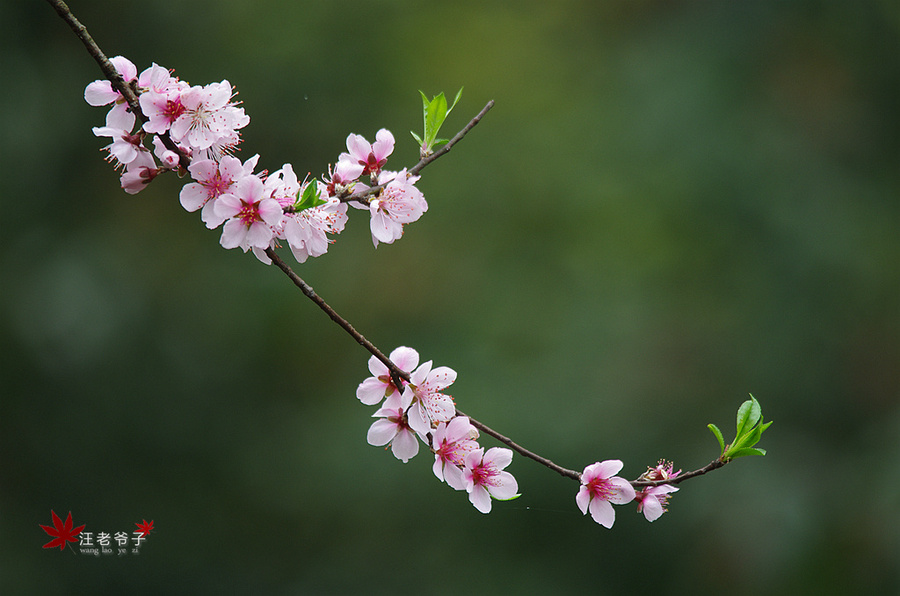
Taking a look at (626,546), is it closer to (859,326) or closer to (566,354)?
(566,354)

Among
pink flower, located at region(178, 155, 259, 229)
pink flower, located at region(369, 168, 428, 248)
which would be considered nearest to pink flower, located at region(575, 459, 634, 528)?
pink flower, located at region(369, 168, 428, 248)

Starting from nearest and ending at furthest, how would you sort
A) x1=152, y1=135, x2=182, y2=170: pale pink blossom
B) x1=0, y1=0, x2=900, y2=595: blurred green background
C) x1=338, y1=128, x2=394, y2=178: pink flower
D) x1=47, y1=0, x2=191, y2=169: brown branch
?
x1=47, y1=0, x2=191, y2=169: brown branch
x1=152, y1=135, x2=182, y2=170: pale pink blossom
x1=338, y1=128, x2=394, y2=178: pink flower
x1=0, y1=0, x2=900, y2=595: blurred green background

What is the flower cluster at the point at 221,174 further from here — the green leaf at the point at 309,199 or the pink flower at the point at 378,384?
the pink flower at the point at 378,384

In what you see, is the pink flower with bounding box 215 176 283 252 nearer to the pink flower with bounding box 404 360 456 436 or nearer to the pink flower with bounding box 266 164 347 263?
the pink flower with bounding box 266 164 347 263

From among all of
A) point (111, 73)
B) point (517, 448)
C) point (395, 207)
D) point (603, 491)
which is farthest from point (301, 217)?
point (603, 491)

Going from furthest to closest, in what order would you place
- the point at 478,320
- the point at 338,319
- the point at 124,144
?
the point at 478,320 < the point at 124,144 < the point at 338,319

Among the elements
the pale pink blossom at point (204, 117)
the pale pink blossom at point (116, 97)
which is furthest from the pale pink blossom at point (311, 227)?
the pale pink blossom at point (116, 97)

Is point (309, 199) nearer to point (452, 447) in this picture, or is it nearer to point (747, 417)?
point (452, 447)
